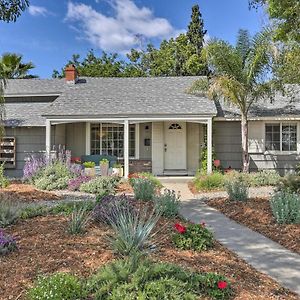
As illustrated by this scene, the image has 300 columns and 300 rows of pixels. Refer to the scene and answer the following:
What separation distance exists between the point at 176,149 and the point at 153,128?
1489mm

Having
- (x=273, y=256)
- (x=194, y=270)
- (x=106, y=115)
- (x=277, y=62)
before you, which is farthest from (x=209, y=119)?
(x=194, y=270)

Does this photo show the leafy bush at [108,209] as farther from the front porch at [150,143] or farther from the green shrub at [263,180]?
the front porch at [150,143]

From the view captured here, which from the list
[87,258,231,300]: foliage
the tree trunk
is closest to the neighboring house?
the tree trunk

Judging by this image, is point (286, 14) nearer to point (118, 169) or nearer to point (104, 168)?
point (104, 168)

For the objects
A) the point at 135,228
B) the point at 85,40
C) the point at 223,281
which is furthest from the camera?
the point at 85,40

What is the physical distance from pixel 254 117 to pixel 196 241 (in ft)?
39.2

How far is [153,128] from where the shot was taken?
1784 cm

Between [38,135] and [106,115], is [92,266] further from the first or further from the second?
[38,135]

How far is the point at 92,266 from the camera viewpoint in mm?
4523

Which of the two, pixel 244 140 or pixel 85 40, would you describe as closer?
pixel 244 140

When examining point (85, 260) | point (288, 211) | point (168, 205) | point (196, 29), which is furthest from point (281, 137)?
point (196, 29)

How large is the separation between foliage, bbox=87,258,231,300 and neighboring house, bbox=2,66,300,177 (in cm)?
1150

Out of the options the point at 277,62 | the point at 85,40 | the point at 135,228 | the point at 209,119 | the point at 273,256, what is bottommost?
the point at 273,256

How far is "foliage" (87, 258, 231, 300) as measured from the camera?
138 inches
